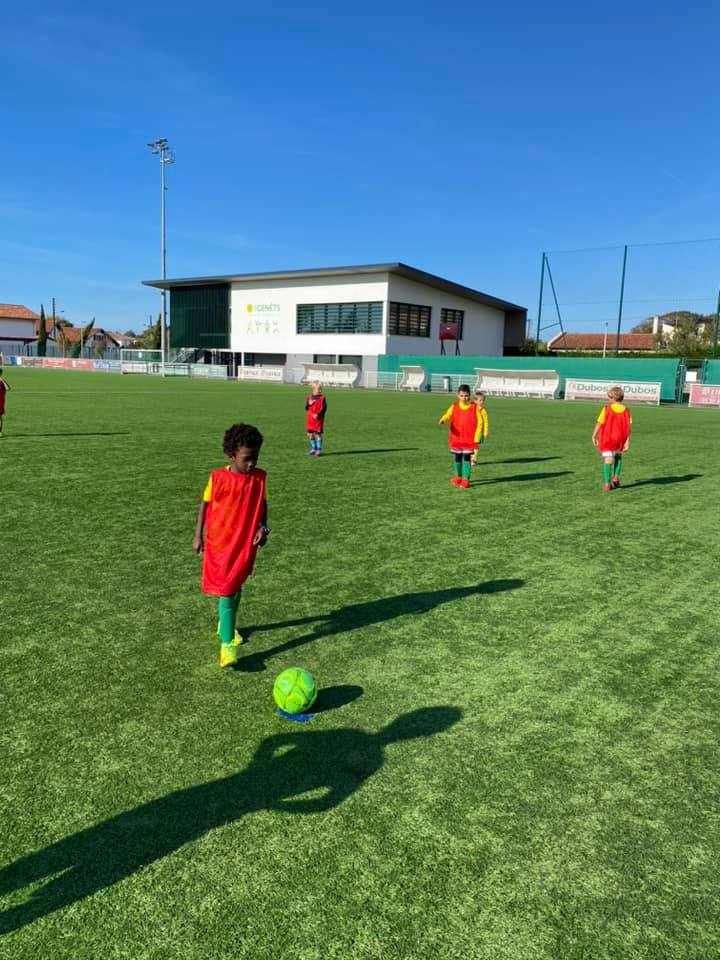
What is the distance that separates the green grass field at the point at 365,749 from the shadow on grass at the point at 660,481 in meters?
3.73

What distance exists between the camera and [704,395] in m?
37.2

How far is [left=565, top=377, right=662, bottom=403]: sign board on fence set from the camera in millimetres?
37219

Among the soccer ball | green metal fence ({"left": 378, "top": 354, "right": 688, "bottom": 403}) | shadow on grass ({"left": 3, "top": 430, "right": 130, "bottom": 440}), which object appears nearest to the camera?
the soccer ball

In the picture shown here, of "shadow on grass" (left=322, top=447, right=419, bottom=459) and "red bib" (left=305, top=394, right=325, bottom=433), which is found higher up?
"red bib" (left=305, top=394, right=325, bottom=433)

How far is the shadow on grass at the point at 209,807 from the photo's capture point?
2.52 meters

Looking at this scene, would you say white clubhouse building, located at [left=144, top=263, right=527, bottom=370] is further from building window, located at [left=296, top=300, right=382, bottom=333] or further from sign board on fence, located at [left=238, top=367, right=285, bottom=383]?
sign board on fence, located at [left=238, top=367, right=285, bottom=383]

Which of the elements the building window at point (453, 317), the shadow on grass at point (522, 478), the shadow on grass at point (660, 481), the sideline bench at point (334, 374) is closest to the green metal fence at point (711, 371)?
the sideline bench at point (334, 374)

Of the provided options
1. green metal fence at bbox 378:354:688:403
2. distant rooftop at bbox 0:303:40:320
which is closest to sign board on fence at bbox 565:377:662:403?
green metal fence at bbox 378:354:688:403

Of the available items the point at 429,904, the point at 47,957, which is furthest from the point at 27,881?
the point at 429,904

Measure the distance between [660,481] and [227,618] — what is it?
411 inches

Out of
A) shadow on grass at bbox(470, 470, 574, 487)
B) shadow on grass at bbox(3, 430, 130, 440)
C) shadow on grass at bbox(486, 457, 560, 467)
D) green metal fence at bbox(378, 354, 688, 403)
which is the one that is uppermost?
green metal fence at bbox(378, 354, 688, 403)

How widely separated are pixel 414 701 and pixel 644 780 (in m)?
1.29

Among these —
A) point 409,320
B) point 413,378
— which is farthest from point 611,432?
point 409,320

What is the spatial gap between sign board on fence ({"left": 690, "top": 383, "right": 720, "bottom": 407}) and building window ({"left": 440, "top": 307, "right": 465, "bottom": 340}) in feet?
87.2
